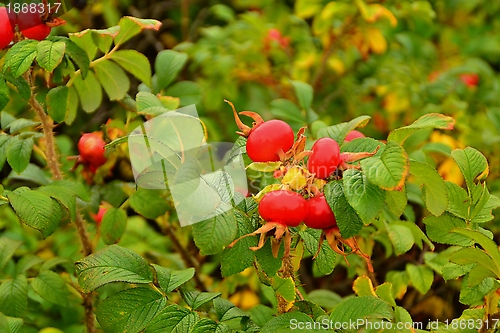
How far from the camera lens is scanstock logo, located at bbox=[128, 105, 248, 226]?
0.90 meters

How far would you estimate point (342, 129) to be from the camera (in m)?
1.02

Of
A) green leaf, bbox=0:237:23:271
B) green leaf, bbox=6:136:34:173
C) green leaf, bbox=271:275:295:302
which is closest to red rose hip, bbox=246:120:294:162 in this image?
green leaf, bbox=271:275:295:302

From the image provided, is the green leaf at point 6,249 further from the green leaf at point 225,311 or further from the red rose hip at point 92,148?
the green leaf at point 225,311

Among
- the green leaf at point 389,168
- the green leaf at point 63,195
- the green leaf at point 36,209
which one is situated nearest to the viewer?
the green leaf at point 389,168

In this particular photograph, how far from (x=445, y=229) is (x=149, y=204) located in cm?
62

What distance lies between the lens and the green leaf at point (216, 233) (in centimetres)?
89

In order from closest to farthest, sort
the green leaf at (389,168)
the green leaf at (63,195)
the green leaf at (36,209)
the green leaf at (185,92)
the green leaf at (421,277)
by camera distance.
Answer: the green leaf at (389,168) → the green leaf at (36,209) → the green leaf at (63,195) → the green leaf at (421,277) → the green leaf at (185,92)

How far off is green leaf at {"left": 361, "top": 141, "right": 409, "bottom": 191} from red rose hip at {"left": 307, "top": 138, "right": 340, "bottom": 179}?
0.16 feet

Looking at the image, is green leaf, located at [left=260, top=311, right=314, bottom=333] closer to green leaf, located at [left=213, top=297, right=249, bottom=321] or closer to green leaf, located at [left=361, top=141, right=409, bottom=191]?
green leaf, located at [left=213, top=297, right=249, bottom=321]

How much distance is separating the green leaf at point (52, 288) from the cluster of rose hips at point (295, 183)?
0.53m

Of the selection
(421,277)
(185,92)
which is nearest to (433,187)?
(421,277)

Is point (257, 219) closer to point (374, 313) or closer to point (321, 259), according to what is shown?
point (321, 259)

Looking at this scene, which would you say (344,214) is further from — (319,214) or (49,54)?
(49,54)

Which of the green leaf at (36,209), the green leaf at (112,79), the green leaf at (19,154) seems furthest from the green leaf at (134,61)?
the green leaf at (36,209)
